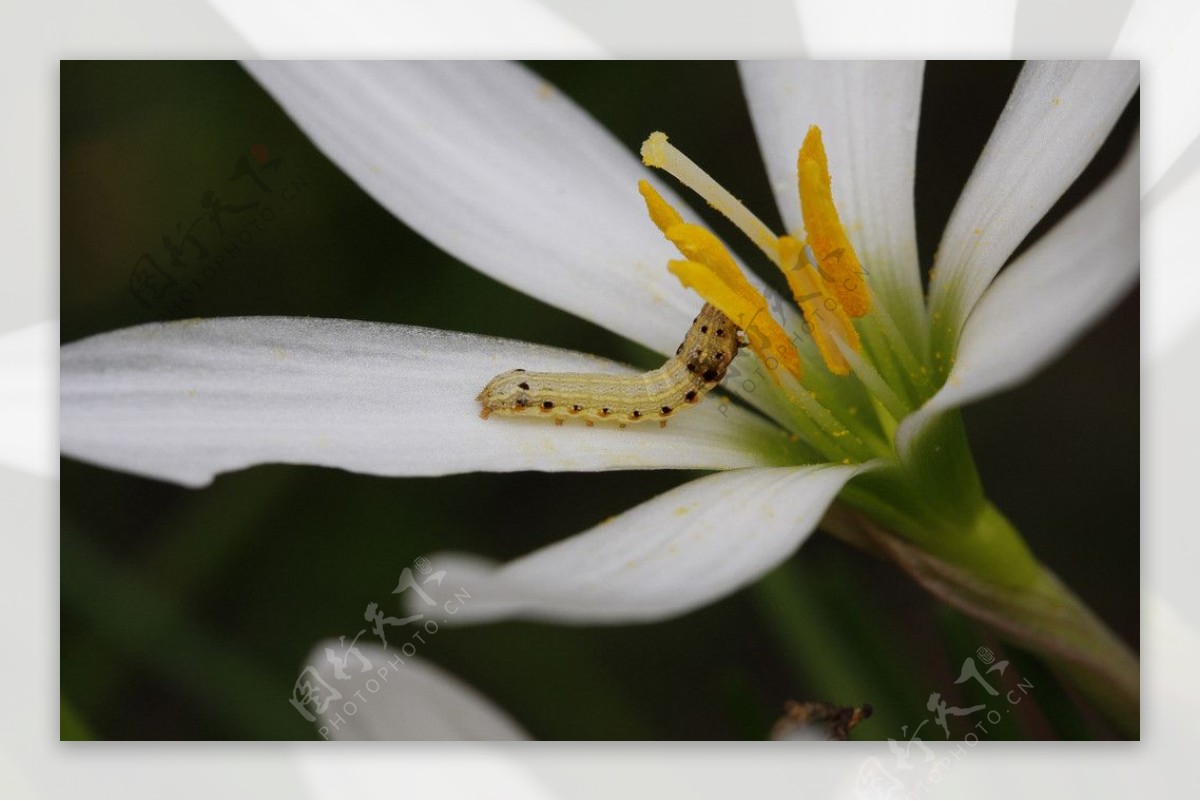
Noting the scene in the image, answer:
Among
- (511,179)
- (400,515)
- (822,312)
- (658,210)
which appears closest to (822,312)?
(822,312)

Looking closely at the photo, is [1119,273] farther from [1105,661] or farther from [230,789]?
[230,789]

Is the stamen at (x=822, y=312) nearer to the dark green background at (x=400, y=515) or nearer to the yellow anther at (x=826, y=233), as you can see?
the yellow anther at (x=826, y=233)

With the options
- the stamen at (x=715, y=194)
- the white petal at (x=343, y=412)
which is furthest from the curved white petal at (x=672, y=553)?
the stamen at (x=715, y=194)

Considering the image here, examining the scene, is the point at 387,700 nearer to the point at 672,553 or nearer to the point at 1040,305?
the point at 672,553

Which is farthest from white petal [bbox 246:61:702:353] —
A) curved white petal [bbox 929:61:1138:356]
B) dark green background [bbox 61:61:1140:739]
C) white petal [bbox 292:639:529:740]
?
white petal [bbox 292:639:529:740]

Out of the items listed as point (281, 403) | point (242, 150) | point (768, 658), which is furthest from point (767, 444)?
point (242, 150)

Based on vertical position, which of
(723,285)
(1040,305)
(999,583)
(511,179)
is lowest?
(999,583)

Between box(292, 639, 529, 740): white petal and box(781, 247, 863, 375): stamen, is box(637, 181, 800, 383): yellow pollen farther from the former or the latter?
box(292, 639, 529, 740): white petal

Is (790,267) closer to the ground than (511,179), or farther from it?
closer to the ground
